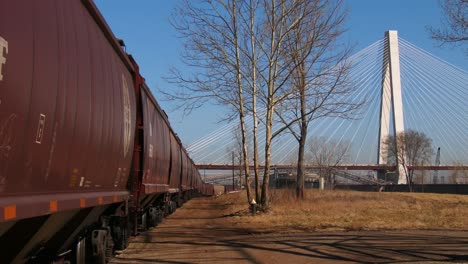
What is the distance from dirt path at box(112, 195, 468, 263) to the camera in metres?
10.7

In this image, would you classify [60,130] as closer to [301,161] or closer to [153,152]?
[153,152]

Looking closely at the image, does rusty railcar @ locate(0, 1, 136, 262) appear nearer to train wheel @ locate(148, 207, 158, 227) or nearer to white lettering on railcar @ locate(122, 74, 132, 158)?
white lettering on railcar @ locate(122, 74, 132, 158)

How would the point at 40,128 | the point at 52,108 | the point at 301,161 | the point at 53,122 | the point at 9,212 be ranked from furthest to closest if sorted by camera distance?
the point at 301,161 < the point at 53,122 < the point at 52,108 < the point at 40,128 < the point at 9,212

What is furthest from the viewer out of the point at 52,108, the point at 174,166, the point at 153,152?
the point at 174,166

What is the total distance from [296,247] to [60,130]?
8.33 m

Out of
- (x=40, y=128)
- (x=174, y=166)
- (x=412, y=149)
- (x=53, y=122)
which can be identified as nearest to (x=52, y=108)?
(x=53, y=122)

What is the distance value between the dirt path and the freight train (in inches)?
77.4

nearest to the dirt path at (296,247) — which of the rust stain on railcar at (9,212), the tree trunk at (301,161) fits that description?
the rust stain on railcar at (9,212)

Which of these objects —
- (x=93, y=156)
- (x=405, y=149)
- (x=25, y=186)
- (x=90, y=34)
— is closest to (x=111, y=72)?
(x=90, y=34)

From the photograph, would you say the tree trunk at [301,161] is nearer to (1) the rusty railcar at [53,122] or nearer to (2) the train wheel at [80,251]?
(2) the train wheel at [80,251]

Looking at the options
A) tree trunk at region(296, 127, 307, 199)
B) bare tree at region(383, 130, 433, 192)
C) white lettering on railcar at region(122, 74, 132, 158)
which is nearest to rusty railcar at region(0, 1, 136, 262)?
white lettering on railcar at region(122, 74, 132, 158)

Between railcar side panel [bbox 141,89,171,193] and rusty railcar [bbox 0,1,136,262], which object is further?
railcar side panel [bbox 141,89,171,193]

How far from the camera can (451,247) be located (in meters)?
11.9

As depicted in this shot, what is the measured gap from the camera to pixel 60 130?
527 centimetres
